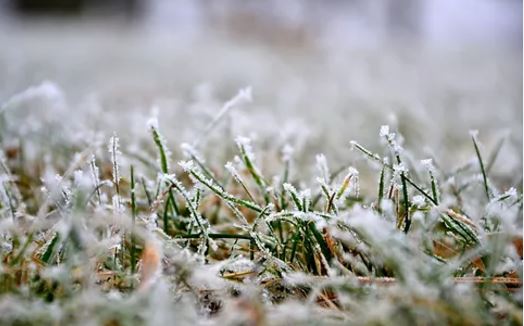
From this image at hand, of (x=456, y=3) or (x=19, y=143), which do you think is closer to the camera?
(x=19, y=143)

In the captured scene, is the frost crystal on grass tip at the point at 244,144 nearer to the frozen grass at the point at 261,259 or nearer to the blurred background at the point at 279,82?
the frozen grass at the point at 261,259

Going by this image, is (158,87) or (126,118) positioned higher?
(126,118)

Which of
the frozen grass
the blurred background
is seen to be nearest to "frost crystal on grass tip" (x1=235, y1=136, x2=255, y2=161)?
the frozen grass

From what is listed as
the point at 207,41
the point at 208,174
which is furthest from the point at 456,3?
the point at 208,174

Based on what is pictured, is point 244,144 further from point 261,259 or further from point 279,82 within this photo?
point 279,82

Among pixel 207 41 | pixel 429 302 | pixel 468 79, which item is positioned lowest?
pixel 207 41

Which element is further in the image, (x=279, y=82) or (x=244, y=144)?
(x=279, y=82)

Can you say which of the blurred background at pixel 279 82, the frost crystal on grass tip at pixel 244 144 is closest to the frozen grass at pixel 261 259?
the frost crystal on grass tip at pixel 244 144

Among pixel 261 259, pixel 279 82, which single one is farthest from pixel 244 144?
pixel 279 82

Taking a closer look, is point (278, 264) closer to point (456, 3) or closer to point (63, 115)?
point (63, 115)

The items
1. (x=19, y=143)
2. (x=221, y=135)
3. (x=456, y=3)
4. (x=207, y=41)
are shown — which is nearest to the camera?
(x=19, y=143)
